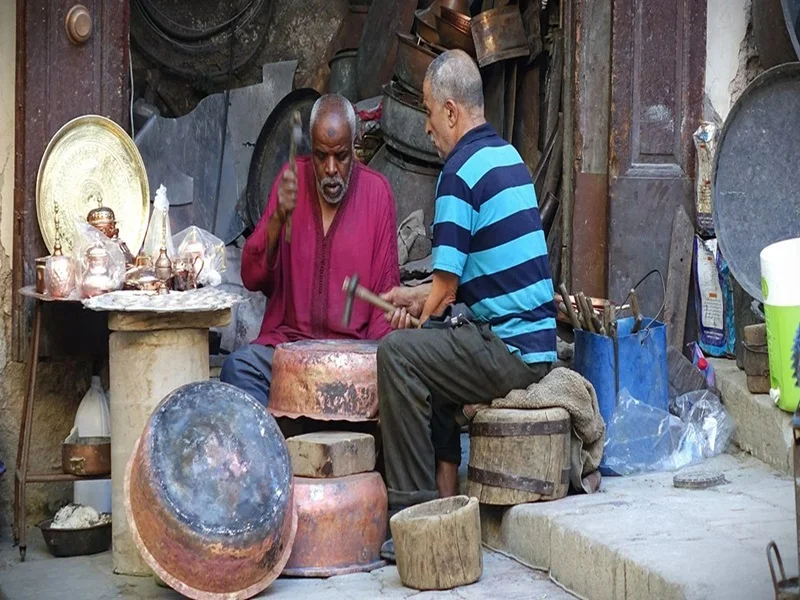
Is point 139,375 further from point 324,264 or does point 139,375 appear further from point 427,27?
point 427,27

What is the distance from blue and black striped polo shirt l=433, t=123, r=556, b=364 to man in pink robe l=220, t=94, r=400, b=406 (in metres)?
0.96

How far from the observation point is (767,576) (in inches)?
163

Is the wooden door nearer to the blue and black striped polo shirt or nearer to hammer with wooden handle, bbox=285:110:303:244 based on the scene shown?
hammer with wooden handle, bbox=285:110:303:244

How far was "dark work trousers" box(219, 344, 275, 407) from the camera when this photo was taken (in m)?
6.12

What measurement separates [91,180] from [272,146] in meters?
2.50

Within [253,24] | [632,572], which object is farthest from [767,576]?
[253,24]

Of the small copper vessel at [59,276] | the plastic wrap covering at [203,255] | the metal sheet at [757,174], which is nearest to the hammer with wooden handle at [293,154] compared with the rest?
the plastic wrap covering at [203,255]

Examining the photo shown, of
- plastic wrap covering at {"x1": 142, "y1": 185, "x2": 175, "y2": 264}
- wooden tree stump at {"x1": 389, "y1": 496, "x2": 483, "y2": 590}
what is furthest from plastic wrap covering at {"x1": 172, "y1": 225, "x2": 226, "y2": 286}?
wooden tree stump at {"x1": 389, "y1": 496, "x2": 483, "y2": 590}

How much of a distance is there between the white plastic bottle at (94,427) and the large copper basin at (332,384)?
1037 millimetres

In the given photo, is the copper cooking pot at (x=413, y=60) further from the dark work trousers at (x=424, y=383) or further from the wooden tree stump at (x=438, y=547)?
the wooden tree stump at (x=438, y=547)

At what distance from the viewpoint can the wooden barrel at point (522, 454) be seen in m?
5.39

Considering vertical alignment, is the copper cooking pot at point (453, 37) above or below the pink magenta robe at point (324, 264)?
above

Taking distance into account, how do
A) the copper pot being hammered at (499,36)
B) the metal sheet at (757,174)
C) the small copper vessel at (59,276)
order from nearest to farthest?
1. the small copper vessel at (59,276)
2. the metal sheet at (757,174)
3. the copper pot being hammered at (499,36)

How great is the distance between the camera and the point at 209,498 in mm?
4949
